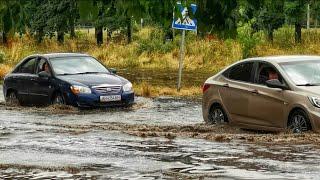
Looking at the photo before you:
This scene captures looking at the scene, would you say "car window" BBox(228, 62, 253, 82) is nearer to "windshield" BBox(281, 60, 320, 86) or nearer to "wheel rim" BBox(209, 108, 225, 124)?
"wheel rim" BBox(209, 108, 225, 124)

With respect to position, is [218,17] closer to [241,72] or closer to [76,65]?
[241,72]

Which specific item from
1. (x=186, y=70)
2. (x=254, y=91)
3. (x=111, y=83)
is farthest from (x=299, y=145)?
(x=186, y=70)

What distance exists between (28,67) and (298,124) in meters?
10.5

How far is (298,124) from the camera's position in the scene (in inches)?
499

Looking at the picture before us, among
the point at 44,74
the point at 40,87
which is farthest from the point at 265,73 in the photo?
the point at 40,87

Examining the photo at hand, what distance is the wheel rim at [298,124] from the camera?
12.5 metres

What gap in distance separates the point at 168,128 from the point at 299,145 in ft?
13.5

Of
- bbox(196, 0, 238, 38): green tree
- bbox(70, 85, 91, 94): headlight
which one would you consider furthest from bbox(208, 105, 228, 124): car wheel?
bbox(196, 0, 238, 38): green tree

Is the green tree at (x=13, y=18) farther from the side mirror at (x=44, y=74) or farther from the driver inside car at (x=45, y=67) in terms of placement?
the driver inside car at (x=45, y=67)

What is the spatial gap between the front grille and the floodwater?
4.99 feet

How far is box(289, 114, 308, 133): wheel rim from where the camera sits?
12.5m

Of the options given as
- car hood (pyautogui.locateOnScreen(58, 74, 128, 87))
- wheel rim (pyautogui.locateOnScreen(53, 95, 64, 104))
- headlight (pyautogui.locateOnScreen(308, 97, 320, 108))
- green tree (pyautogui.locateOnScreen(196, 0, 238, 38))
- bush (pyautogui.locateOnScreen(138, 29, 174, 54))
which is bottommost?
bush (pyautogui.locateOnScreen(138, 29, 174, 54))

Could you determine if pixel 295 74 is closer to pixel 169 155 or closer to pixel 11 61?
pixel 169 155

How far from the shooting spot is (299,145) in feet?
37.9
